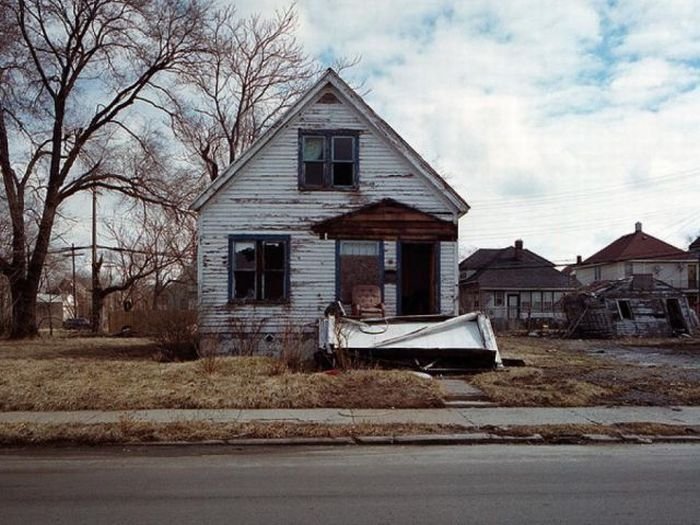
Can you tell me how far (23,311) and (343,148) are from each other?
1746 centimetres

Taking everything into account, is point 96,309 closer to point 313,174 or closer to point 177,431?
point 313,174

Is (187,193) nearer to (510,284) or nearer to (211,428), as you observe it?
(211,428)

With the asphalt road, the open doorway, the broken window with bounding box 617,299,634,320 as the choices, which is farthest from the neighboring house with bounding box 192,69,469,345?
the open doorway

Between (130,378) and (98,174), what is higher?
(98,174)

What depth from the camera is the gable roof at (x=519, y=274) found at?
2456 inches

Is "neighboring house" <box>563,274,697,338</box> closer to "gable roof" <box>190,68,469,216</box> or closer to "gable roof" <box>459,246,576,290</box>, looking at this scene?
"gable roof" <box>459,246,576,290</box>

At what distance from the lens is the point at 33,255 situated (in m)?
30.9

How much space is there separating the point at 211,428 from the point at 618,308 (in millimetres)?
33184

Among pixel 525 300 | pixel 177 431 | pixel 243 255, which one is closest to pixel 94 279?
pixel 243 255

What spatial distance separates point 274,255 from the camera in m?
20.0

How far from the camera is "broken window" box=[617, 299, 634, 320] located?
3906 centimetres

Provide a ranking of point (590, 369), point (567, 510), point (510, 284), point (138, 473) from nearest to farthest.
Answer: point (567, 510) → point (138, 473) → point (590, 369) → point (510, 284)

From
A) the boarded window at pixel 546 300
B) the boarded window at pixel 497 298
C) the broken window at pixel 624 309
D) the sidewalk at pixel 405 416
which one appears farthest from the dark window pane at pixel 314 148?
the boarded window at pixel 546 300

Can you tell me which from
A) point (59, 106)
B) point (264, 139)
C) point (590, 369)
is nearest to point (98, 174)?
point (59, 106)
